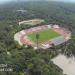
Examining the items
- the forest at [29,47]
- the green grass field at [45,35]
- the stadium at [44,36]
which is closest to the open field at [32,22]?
the forest at [29,47]

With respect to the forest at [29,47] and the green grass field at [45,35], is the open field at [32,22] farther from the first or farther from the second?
the green grass field at [45,35]

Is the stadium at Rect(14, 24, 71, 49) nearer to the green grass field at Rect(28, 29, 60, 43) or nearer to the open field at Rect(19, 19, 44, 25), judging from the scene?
the green grass field at Rect(28, 29, 60, 43)

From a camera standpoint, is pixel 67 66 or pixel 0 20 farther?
pixel 0 20

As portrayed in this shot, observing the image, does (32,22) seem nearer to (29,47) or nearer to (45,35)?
(45,35)

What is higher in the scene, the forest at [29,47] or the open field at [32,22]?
the forest at [29,47]

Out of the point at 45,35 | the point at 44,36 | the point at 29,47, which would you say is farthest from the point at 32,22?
the point at 29,47

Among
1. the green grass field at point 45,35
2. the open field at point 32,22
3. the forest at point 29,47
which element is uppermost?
the forest at point 29,47

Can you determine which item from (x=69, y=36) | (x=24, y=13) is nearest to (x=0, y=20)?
(x=24, y=13)

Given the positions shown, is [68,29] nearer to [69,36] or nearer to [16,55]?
[69,36]

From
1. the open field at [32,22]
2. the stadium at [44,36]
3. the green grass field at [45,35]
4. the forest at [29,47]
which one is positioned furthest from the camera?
the open field at [32,22]
